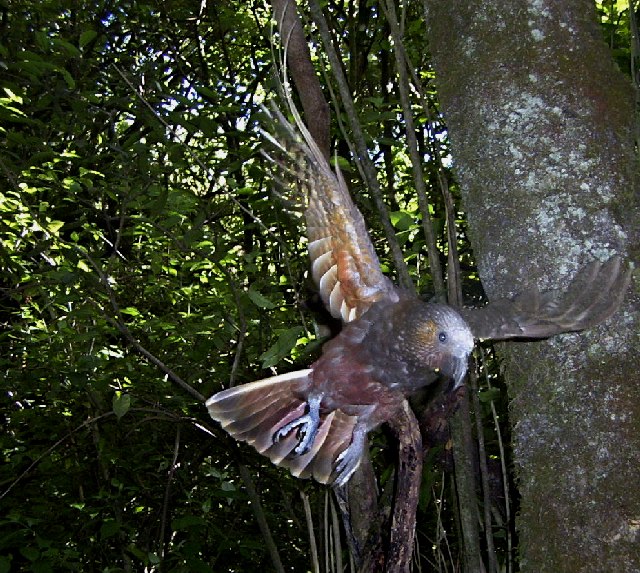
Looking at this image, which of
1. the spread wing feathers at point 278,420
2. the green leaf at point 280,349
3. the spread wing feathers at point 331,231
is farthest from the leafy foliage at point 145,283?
the spread wing feathers at point 331,231

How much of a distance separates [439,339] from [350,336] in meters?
0.29

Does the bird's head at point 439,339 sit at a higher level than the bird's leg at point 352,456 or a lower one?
higher

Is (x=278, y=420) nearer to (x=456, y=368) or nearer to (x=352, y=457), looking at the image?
(x=352, y=457)

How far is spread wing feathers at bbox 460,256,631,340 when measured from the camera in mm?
1337

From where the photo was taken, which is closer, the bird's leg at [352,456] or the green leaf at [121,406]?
the bird's leg at [352,456]

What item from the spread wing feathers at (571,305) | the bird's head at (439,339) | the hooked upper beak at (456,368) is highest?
the spread wing feathers at (571,305)

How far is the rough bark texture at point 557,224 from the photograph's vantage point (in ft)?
4.45

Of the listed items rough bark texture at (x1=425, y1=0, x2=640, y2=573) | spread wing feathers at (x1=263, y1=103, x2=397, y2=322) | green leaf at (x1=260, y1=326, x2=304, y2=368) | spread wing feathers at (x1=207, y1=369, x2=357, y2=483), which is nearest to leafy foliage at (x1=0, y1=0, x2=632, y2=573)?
green leaf at (x1=260, y1=326, x2=304, y2=368)

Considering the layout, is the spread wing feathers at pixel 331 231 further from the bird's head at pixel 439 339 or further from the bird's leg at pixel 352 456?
the bird's leg at pixel 352 456

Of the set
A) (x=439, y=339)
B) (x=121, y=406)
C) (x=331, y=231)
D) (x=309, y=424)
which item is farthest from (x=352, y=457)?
(x=121, y=406)

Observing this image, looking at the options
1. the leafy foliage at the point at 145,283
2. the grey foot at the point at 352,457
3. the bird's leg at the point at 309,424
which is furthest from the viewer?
the leafy foliage at the point at 145,283

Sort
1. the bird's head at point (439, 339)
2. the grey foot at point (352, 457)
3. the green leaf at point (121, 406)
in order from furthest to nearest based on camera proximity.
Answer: the green leaf at point (121, 406), the grey foot at point (352, 457), the bird's head at point (439, 339)

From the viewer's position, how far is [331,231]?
5.81ft

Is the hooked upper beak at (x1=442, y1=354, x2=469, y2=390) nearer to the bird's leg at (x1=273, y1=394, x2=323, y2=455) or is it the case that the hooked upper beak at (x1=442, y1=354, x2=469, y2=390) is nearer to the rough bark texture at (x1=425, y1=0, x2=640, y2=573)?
the rough bark texture at (x1=425, y1=0, x2=640, y2=573)
